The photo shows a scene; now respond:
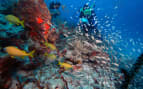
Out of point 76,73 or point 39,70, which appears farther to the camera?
point 76,73

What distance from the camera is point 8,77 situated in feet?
5.82

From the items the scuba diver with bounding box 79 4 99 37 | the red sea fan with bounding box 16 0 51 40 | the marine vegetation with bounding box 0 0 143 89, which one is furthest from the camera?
the scuba diver with bounding box 79 4 99 37

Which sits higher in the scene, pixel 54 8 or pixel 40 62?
pixel 54 8

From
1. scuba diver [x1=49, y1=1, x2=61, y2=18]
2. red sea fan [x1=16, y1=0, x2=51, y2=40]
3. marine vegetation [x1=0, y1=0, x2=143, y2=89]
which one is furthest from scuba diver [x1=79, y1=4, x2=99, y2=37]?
red sea fan [x1=16, y1=0, x2=51, y2=40]

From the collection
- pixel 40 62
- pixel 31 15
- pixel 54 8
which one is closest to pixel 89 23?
pixel 54 8

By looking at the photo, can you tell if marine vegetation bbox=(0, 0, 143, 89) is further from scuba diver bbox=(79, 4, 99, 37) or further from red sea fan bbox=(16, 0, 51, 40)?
scuba diver bbox=(79, 4, 99, 37)

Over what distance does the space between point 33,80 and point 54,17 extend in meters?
7.23

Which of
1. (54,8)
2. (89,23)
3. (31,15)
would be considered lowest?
(31,15)

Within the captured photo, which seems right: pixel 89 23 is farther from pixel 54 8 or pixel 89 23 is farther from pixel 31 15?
pixel 31 15

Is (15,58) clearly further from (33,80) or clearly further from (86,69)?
(86,69)

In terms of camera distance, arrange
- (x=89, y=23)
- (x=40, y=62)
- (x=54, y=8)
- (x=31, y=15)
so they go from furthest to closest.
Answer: (x=54, y=8) < (x=89, y=23) < (x=31, y=15) < (x=40, y=62)

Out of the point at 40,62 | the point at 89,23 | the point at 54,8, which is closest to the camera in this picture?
the point at 40,62

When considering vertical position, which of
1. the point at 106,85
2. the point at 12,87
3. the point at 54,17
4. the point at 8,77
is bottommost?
the point at 106,85

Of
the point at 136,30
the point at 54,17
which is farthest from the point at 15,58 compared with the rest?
the point at 136,30
